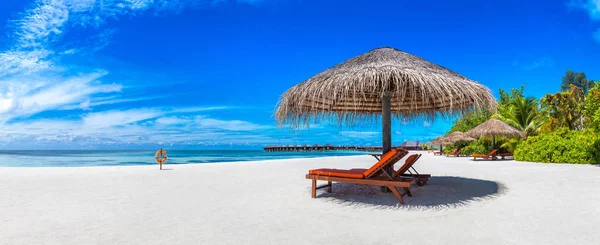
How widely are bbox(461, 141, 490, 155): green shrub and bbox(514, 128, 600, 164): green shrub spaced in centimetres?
482

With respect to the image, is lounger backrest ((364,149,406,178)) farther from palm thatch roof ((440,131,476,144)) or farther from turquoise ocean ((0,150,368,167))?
turquoise ocean ((0,150,368,167))

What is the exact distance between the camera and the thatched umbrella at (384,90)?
206 inches

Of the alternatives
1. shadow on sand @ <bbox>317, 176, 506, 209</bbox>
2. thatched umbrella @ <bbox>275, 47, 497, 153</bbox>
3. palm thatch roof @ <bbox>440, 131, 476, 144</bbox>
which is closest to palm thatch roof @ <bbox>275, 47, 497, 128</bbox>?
thatched umbrella @ <bbox>275, 47, 497, 153</bbox>

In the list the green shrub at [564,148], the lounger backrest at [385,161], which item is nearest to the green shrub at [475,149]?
the green shrub at [564,148]

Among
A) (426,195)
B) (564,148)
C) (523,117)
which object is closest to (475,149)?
(523,117)

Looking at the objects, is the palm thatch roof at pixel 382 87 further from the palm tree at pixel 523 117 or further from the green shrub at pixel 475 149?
the palm tree at pixel 523 117

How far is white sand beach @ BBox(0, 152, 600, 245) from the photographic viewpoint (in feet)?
11.2

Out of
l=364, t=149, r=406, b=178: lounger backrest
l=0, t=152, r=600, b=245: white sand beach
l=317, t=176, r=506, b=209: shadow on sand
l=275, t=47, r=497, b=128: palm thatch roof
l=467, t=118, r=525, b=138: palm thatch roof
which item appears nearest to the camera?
l=0, t=152, r=600, b=245: white sand beach

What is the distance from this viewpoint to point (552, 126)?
1797cm

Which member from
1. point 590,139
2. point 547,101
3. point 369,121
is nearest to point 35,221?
point 369,121

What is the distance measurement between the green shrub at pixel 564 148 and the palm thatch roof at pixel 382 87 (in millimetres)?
8195

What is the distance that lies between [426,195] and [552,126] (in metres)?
16.2

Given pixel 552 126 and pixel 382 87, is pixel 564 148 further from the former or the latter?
pixel 382 87

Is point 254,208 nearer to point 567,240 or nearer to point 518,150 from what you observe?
point 567,240
